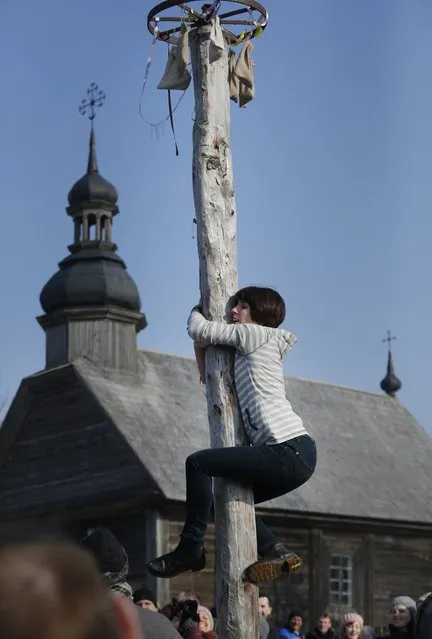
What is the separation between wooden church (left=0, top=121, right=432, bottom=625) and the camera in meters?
27.0

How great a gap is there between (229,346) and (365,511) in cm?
2484

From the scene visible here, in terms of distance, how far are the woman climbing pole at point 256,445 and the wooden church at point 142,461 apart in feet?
63.4

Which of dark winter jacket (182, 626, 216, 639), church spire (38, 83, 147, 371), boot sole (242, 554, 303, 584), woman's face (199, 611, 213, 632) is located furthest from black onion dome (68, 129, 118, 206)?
boot sole (242, 554, 303, 584)

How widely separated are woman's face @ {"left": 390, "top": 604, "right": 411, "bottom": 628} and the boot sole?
321 centimetres

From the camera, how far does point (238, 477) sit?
6.31 m

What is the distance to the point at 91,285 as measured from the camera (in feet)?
102

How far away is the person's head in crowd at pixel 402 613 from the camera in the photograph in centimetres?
937

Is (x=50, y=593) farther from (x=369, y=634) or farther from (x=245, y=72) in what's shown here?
(x=369, y=634)

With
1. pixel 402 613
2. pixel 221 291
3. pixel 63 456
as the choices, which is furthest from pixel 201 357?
pixel 63 456

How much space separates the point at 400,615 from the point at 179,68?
14.0 feet

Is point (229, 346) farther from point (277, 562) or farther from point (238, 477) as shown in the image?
point (277, 562)

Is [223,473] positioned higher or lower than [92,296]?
lower

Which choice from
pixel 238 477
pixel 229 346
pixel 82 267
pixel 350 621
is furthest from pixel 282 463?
pixel 82 267

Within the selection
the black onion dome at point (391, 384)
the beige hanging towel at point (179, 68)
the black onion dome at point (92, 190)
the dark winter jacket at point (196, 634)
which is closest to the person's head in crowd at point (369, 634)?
the dark winter jacket at point (196, 634)
